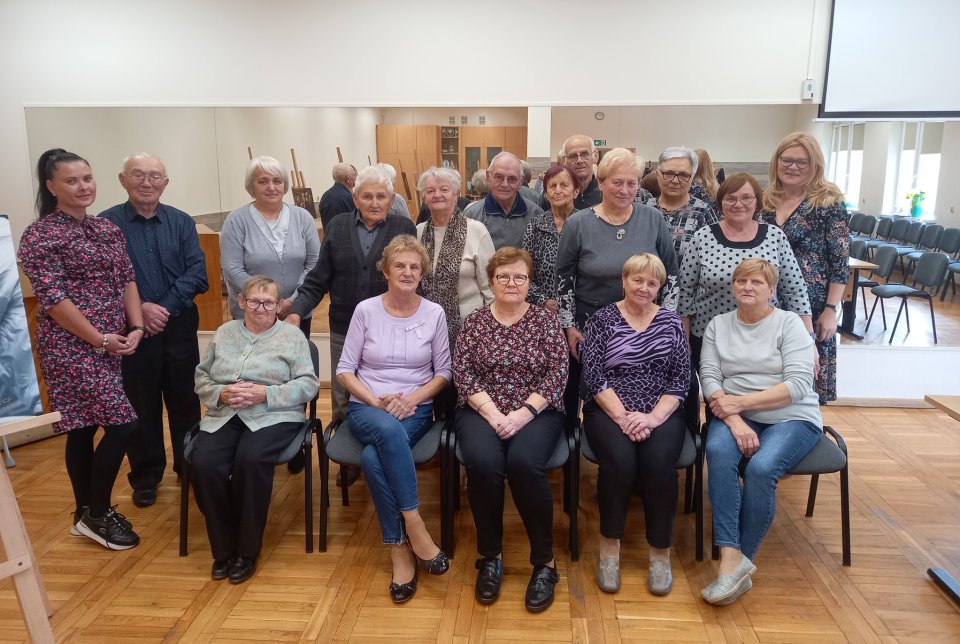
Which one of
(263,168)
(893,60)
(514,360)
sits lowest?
(514,360)

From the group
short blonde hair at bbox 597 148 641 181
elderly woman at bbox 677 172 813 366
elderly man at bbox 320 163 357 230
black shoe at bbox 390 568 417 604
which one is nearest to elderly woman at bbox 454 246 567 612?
black shoe at bbox 390 568 417 604

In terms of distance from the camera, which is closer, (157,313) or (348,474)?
(157,313)

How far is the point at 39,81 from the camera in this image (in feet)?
14.5

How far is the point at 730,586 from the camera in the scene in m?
2.37

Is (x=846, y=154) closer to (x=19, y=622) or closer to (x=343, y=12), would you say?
(x=343, y=12)

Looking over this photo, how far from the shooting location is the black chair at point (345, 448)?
259 centimetres

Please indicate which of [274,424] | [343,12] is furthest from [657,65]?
[274,424]

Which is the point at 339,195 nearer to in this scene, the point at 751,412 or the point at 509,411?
the point at 509,411

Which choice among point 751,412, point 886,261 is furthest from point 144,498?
point 886,261

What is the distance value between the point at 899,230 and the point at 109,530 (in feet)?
19.0

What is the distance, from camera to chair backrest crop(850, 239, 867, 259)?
5.29 meters

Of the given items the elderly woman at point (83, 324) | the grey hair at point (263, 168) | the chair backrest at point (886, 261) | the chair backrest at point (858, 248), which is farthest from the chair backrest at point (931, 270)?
the elderly woman at point (83, 324)

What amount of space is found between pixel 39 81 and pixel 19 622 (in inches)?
141

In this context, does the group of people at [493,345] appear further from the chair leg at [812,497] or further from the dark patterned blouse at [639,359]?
the chair leg at [812,497]
